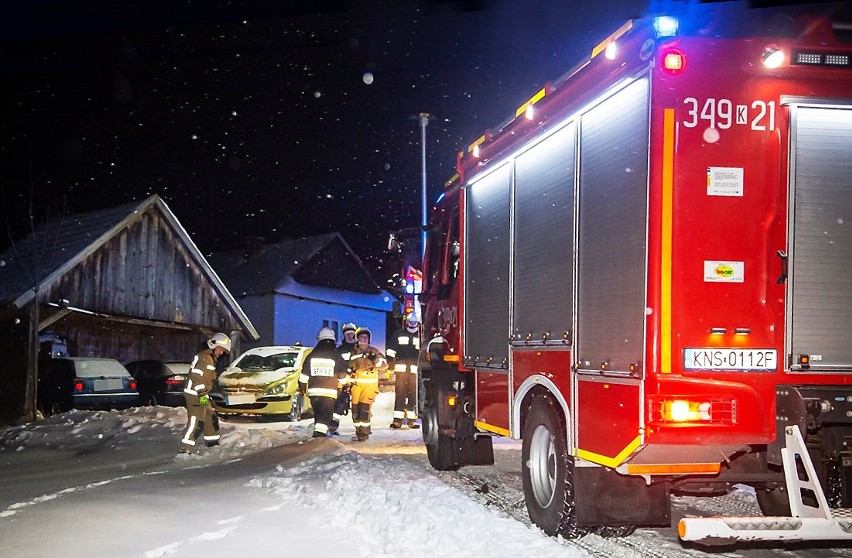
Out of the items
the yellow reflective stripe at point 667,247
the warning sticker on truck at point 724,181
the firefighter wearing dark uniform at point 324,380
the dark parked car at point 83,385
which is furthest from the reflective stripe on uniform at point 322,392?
the warning sticker on truck at point 724,181

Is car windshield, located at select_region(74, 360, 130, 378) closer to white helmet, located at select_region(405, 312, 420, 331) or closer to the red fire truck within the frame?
white helmet, located at select_region(405, 312, 420, 331)

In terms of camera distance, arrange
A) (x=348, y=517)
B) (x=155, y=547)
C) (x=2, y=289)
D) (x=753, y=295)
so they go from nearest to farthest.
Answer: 1. (x=753, y=295)
2. (x=155, y=547)
3. (x=348, y=517)
4. (x=2, y=289)

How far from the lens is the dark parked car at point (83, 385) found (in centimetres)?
1862

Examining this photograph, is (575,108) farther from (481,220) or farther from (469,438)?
(469,438)

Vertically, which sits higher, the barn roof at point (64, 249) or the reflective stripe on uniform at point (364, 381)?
the barn roof at point (64, 249)

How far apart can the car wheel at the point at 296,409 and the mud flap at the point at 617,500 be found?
35.1 ft

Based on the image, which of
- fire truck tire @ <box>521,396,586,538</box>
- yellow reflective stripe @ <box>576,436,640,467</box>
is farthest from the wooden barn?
yellow reflective stripe @ <box>576,436,640,467</box>

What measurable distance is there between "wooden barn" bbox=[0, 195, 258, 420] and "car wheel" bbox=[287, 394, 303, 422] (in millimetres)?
6028

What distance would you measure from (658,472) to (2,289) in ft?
59.3

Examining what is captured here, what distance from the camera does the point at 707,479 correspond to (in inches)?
224

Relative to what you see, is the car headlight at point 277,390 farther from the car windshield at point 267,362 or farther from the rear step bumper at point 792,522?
the rear step bumper at point 792,522

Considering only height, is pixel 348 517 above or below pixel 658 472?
below

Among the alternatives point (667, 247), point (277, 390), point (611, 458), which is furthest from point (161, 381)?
point (667, 247)

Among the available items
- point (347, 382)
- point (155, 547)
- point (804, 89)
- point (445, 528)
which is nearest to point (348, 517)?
point (445, 528)
